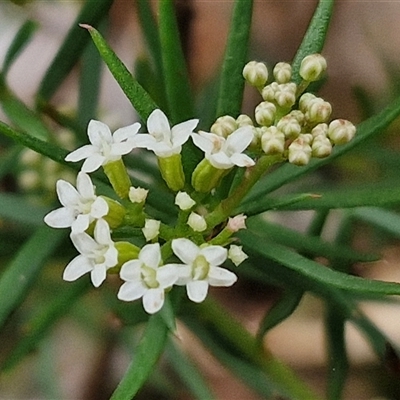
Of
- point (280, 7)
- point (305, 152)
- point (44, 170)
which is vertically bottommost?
point (280, 7)

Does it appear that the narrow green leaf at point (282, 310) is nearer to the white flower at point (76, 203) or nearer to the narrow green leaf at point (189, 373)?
the narrow green leaf at point (189, 373)

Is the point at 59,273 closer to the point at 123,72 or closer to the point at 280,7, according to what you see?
the point at 123,72

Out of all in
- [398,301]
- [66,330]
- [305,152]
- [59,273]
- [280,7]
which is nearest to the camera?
[305,152]

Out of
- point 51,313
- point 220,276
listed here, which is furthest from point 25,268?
point 220,276

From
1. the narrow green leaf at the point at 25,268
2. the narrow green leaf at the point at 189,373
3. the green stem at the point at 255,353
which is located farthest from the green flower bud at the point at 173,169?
the narrow green leaf at the point at 189,373

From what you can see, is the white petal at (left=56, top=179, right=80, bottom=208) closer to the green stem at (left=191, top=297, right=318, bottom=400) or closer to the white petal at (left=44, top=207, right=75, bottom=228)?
the white petal at (left=44, top=207, right=75, bottom=228)

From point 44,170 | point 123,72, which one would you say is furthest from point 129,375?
point 44,170

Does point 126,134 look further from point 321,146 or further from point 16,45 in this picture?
point 16,45

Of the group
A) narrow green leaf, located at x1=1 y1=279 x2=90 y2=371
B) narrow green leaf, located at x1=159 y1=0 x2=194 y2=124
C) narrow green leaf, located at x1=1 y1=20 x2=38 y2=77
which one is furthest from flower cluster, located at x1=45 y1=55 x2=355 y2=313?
narrow green leaf, located at x1=1 y1=20 x2=38 y2=77
